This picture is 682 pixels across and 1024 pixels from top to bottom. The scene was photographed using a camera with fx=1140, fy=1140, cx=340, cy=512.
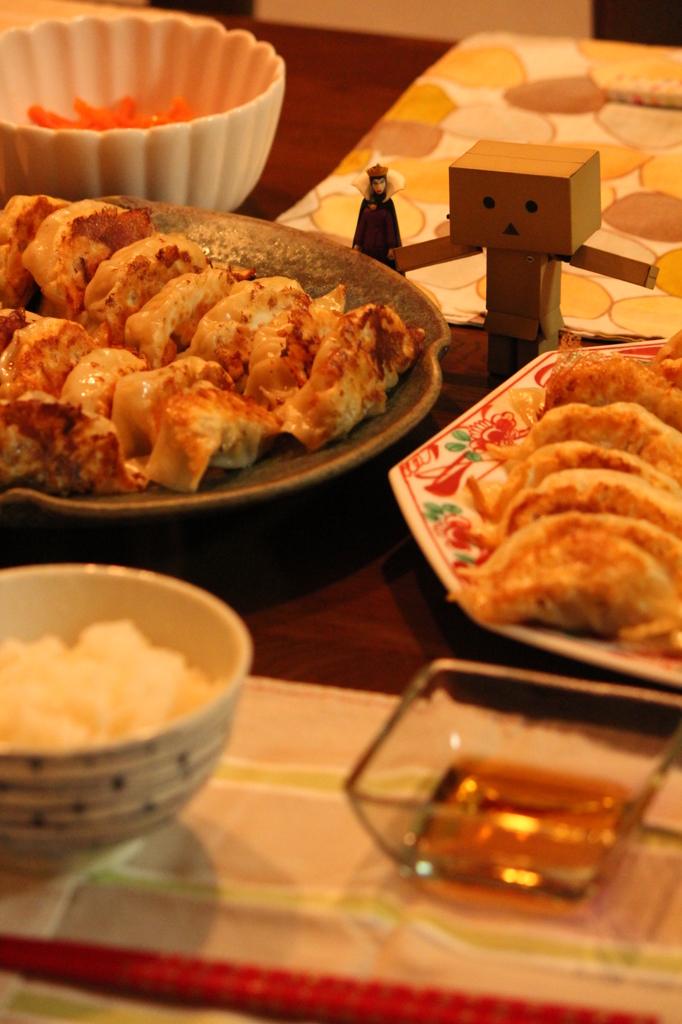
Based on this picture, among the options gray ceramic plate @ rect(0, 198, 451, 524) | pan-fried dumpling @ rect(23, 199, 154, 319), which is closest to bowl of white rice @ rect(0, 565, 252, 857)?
gray ceramic plate @ rect(0, 198, 451, 524)

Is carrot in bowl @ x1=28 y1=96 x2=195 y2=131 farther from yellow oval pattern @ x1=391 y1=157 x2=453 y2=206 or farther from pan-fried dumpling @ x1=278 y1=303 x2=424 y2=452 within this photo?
pan-fried dumpling @ x1=278 y1=303 x2=424 y2=452

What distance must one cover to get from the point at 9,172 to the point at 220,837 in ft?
4.14

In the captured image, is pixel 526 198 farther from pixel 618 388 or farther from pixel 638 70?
pixel 638 70

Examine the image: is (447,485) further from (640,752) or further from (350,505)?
(640,752)

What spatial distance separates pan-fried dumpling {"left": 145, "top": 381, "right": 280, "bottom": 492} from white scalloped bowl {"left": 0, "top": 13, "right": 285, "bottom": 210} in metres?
0.65

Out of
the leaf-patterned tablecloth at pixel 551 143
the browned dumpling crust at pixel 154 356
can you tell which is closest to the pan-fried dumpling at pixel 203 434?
the browned dumpling crust at pixel 154 356

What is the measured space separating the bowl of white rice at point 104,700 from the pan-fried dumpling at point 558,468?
16.6 inches

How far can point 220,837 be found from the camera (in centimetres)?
82

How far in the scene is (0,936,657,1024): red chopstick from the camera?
66cm

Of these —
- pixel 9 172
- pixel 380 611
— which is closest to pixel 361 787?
pixel 380 611

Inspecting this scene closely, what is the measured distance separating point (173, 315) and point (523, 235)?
45 centimetres

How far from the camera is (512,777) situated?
0.81 meters

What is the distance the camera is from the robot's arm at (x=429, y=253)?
1.48m

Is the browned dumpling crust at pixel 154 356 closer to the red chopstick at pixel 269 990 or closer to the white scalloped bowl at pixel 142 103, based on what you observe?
the white scalloped bowl at pixel 142 103
